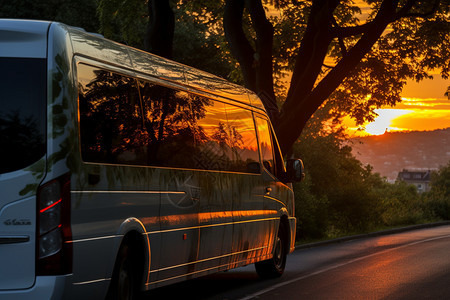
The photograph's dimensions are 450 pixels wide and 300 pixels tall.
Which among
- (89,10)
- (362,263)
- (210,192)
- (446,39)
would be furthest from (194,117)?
(89,10)

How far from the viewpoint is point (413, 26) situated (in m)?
28.5

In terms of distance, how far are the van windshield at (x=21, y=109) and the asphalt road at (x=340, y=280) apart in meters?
4.82

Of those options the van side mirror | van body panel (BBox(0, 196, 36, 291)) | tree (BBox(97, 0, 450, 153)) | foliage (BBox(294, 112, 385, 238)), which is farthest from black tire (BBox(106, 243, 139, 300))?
foliage (BBox(294, 112, 385, 238))

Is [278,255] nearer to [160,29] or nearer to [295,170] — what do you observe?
[295,170]

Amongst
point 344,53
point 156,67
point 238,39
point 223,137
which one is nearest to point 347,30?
point 344,53

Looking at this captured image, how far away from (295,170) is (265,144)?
73cm

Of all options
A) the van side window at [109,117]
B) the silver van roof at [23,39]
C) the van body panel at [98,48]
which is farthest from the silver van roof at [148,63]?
the silver van roof at [23,39]

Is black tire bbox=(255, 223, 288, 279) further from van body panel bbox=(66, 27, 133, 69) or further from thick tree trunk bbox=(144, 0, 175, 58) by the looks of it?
thick tree trunk bbox=(144, 0, 175, 58)

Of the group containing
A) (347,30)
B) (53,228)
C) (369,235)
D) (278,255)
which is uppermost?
(347,30)

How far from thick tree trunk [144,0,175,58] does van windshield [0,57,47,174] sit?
1304cm

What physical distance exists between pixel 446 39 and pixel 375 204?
7868mm

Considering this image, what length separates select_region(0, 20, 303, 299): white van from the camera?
23.3 feet

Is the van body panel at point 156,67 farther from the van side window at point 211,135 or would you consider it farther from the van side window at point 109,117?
the van side window at point 211,135

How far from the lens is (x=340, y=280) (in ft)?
44.5
